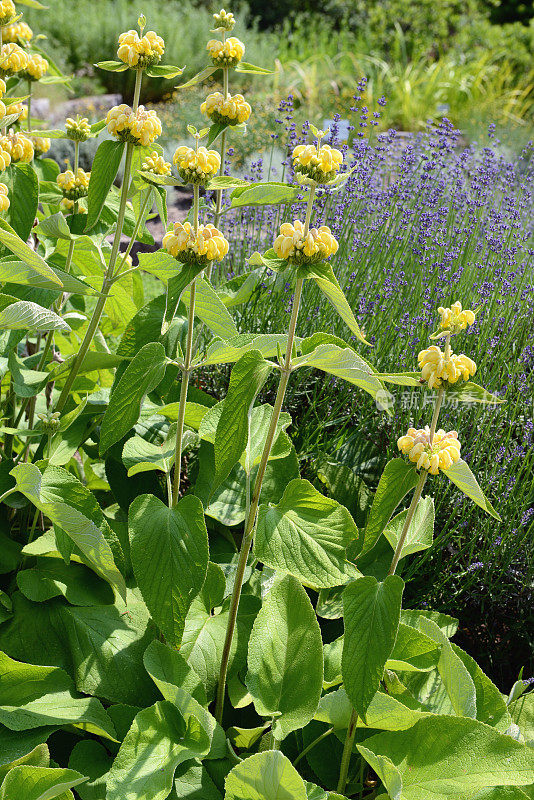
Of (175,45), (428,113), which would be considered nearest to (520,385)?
(428,113)

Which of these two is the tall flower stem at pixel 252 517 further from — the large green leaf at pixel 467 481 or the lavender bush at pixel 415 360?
the lavender bush at pixel 415 360

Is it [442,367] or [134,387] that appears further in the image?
[134,387]

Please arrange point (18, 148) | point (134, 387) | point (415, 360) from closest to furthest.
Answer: point (134, 387) → point (18, 148) → point (415, 360)

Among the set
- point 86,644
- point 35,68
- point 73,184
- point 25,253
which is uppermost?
point 35,68

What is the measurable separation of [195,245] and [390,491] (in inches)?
20.4

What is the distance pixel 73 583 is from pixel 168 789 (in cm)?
52

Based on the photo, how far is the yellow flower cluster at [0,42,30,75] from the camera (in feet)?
5.46

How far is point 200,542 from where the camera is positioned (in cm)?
134

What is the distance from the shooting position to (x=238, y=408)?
1.21 meters

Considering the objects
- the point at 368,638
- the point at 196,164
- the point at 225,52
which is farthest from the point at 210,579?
the point at 225,52

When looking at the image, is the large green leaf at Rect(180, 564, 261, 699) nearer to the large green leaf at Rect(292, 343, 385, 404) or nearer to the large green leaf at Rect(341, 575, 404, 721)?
the large green leaf at Rect(341, 575, 404, 721)

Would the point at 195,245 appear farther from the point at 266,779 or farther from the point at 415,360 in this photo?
the point at 415,360

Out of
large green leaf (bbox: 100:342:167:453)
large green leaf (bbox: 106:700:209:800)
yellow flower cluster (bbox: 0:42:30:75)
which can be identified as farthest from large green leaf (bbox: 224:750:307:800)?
yellow flower cluster (bbox: 0:42:30:75)

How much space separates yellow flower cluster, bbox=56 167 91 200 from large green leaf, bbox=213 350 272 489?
0.95 metres
